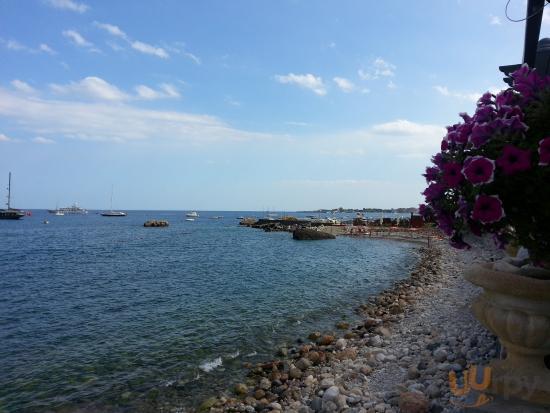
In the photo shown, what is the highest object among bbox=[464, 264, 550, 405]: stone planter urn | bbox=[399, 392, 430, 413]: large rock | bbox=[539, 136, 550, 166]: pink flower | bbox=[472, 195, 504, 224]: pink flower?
bbox=[539, 136, 550, 166]: pink flower

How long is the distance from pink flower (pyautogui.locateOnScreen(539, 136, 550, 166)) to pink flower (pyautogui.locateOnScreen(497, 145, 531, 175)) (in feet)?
0.27

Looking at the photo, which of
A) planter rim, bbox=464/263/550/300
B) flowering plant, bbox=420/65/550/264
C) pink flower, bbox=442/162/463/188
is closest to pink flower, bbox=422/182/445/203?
flowering plant, bbox=420/65/550/264

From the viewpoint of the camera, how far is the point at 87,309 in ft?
57.2

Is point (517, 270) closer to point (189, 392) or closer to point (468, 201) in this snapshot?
point (468, 201)

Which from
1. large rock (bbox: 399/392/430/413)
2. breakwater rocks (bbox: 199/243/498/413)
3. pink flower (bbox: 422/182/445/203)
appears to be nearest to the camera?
pink flower (bbox: 422/182/445/203)

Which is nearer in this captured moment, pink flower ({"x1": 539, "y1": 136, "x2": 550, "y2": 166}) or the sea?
Result: pink flower ({"x1": 539, "y1": 136, "x2": 550, "y2": 166})

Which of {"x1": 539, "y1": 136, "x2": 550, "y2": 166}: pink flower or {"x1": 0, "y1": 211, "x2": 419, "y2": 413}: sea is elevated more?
{"x1": 539, "y1": 136, "x2": 550, "y2": 166}: pink flower

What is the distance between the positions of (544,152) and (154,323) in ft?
46.8

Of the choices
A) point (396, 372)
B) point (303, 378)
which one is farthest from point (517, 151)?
point (303, 378)

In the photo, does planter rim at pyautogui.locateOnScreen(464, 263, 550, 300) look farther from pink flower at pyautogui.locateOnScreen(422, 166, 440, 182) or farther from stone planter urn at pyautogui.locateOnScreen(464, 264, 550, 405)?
pink flower at pyautogui.locateOnScreen(422, 166, 440, 182)

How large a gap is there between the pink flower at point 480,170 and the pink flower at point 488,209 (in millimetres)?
120

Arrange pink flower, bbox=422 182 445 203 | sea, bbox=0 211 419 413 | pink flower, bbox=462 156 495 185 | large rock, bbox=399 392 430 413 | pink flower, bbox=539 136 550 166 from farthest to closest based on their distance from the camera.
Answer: sea, bbox=0 211 419 413 → large rock, bbox=399 392 430 413 → pink flower, bbox=422 182 445 203 → pink flower, bbox=462 156 495 185 → pink flower, bbox=539 136 550 166

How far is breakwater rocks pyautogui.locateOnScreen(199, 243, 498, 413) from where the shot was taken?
652cm

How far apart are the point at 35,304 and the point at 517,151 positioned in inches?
821
